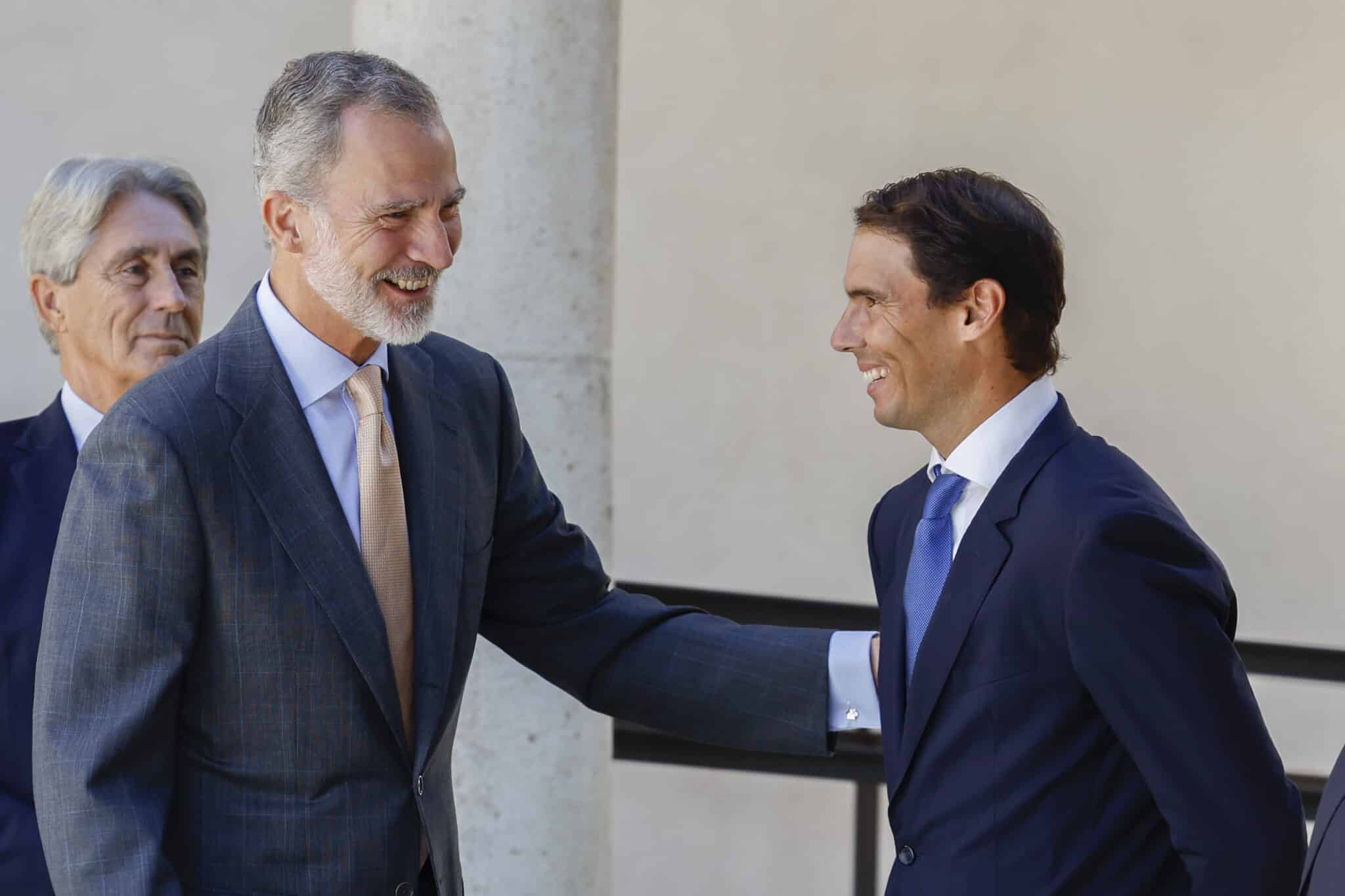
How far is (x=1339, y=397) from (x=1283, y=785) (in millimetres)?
4086

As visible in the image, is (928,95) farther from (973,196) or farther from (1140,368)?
(973,196)

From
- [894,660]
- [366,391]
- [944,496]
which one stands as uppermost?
[366,391]

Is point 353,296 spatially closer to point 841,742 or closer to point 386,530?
point 386,530

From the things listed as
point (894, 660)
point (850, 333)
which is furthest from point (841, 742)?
point (850, 333)

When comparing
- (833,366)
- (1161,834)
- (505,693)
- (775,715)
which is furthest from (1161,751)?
(833,366)

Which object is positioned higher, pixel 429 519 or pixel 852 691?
pixel 429 519

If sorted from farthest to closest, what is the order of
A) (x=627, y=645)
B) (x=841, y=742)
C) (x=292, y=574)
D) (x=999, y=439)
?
1. (x=841, y=742)
2. (x=627, y=645)
3. (x=999, y=439)
4. (x=292, y=574)

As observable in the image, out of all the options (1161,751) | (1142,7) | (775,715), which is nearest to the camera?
(1161,751)

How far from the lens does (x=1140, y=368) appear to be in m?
5.86

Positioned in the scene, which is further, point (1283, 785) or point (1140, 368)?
point (1140, 368)

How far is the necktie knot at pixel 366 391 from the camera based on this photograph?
232cm

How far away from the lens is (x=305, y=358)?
229 cm

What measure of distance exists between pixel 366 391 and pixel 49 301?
2.69ft

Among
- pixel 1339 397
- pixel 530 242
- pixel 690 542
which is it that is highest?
pixel 530 242
